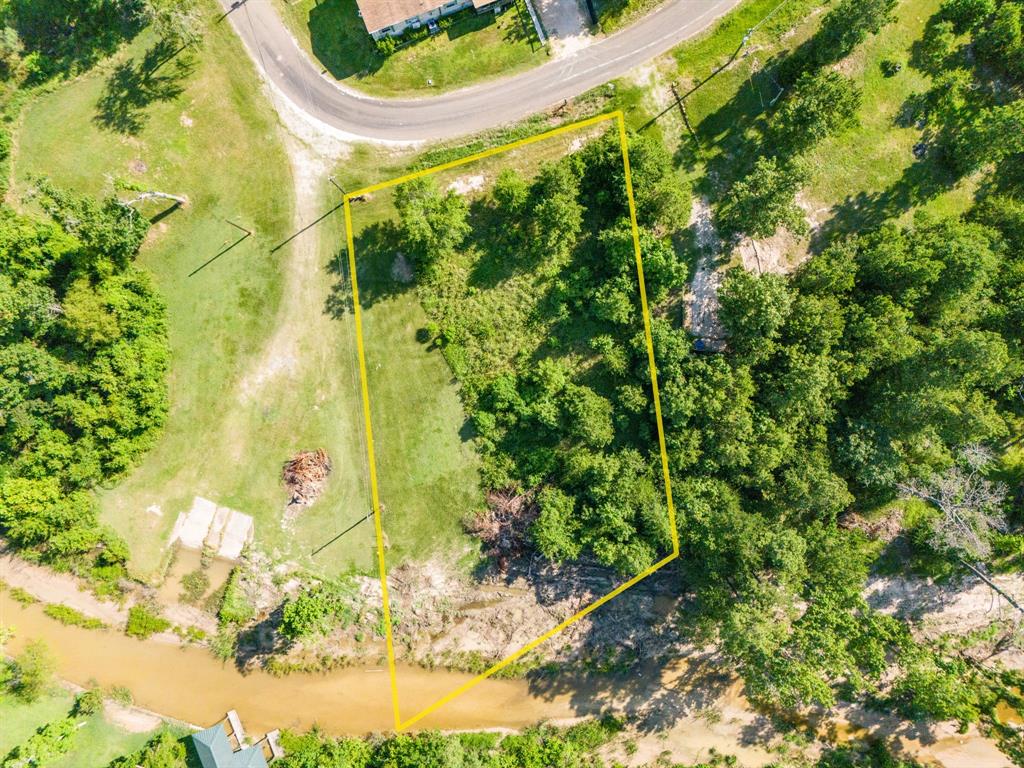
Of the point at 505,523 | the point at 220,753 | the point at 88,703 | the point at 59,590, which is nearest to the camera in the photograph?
the point at 220,753

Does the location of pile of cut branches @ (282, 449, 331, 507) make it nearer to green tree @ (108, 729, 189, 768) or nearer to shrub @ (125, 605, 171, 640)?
shrub @ (125, 605, 171, 640)

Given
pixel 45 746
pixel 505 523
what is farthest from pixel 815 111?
pixel 45 746

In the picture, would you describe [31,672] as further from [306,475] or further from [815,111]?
[815,111]

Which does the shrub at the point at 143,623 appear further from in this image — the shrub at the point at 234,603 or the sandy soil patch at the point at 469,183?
the sandy soil patch at the point at 469,183

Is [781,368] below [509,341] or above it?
below

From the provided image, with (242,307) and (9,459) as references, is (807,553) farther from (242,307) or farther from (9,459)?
(9,459)

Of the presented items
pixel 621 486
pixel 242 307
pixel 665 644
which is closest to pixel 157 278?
pixel 242 307

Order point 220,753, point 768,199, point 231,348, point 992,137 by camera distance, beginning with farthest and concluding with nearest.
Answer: point 231,348, point 220,753, point 992,137, point 768,199
